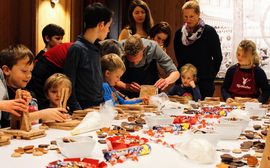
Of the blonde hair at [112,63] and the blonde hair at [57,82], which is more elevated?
the blonde hair at [112,63]

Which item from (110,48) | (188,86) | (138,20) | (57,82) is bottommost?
(188,86)

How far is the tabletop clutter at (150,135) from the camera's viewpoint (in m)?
1.39

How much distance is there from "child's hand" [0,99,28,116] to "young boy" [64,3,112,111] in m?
0.84

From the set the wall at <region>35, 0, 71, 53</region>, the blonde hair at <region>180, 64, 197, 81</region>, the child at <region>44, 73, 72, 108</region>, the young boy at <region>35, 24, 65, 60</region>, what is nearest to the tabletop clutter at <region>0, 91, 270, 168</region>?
the child at <region>44, 73, 72, 108</region>

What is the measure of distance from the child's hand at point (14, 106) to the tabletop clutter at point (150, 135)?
0.04m

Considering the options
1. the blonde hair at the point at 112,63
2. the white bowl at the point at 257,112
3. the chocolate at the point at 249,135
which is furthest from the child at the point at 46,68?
the chocolate at the point at 249,135

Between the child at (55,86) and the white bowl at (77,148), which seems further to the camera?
the child at (55,86)

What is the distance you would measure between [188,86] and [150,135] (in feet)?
6.27

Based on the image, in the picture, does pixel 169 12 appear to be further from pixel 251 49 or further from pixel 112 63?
pixel 112 63

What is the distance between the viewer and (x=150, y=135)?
71.1 inches

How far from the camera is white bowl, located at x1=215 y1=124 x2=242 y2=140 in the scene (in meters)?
1.76

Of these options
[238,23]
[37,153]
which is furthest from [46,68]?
[238,23]

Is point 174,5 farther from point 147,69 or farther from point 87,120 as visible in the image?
point 87,120

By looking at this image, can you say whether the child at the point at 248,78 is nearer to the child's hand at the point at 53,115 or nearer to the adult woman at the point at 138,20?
the adult woman at the point at 138,20
